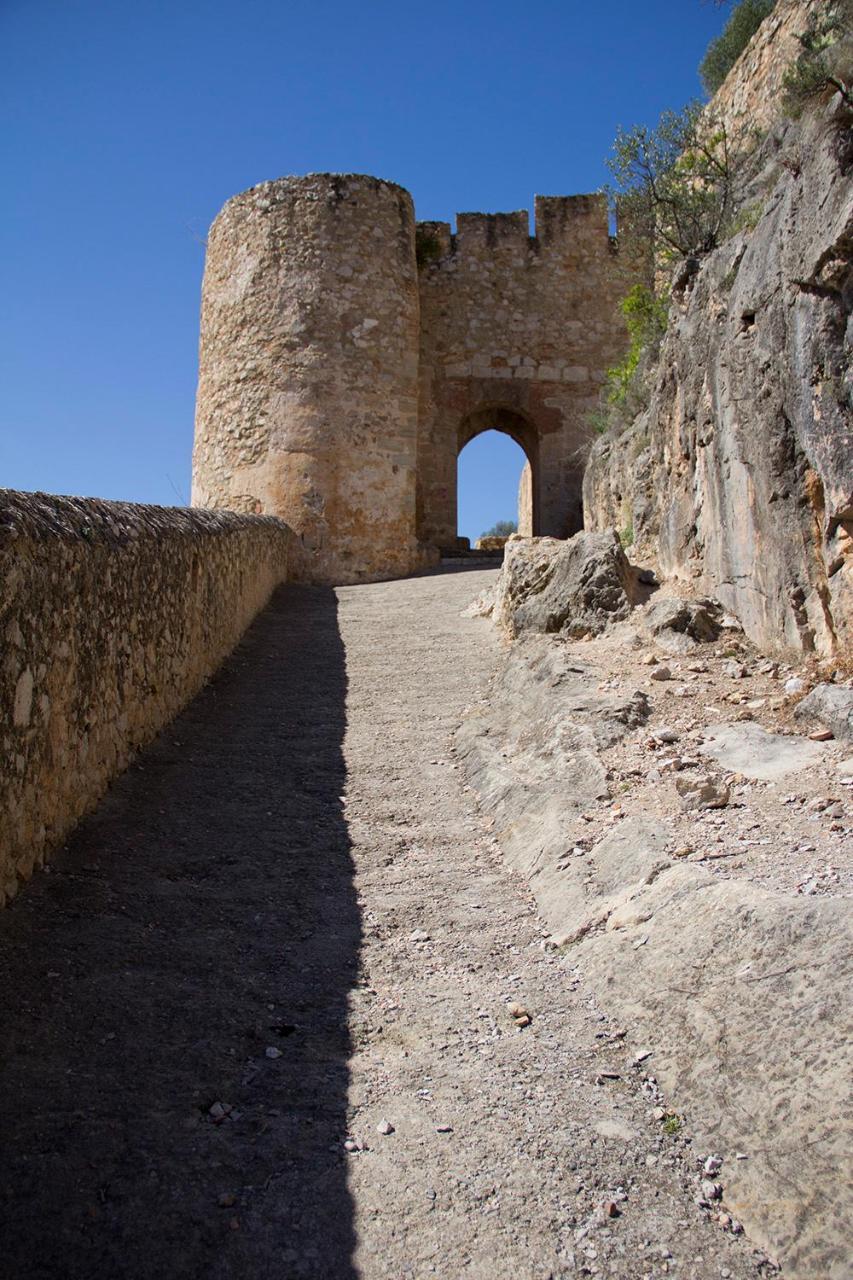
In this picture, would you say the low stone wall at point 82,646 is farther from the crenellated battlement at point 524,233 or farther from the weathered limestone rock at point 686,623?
the crenellated battlement at point 524,233

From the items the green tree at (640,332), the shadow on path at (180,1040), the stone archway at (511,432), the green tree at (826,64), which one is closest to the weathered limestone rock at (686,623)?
the shadow on path at (180,1040)

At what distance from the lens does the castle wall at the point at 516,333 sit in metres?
15.2

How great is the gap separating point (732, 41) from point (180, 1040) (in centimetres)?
1391

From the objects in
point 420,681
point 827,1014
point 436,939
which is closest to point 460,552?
point 420,681

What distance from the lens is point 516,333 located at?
15289mm

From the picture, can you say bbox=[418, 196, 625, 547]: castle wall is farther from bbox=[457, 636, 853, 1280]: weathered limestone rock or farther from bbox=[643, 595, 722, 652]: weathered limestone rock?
bbox=[457, 636, 853, 1280]: weathered limestone rock

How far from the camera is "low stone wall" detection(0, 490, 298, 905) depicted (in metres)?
3.30

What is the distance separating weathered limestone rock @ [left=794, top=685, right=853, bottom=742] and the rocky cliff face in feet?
1.11

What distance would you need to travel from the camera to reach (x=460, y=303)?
15.2 metres

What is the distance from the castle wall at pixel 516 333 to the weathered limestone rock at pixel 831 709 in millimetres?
11147

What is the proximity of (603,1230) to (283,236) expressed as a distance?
12924 millimetres

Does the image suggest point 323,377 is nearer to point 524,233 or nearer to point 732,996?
point 524,233

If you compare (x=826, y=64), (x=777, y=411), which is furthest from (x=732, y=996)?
(x=826, y=64)

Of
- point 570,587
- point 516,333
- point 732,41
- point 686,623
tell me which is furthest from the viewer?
point 516,333
